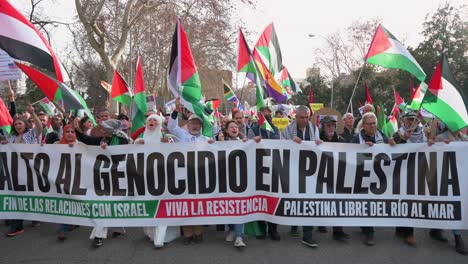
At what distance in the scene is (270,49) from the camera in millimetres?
8516

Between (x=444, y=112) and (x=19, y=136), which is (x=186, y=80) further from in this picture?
(x=444, y=112)

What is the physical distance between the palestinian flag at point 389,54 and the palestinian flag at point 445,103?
97 centimetres

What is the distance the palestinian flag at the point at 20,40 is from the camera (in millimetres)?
4891

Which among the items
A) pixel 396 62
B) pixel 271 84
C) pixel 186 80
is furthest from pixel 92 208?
pixel 396 62

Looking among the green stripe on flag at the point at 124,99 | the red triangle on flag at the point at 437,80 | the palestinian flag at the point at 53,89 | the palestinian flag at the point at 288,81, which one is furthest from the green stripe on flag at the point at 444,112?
the palestinian flag at the point at 288,81

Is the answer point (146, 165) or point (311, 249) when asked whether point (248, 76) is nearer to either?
point (146, 165)

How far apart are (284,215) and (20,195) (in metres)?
3.37

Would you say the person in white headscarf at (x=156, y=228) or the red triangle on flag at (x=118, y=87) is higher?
the red triangle on flag at (x=118, y=87)

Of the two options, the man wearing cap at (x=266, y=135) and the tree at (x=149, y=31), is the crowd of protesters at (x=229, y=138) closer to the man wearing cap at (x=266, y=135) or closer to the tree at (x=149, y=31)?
the man wearing cap at (x=266, y=135)

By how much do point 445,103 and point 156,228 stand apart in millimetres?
3874

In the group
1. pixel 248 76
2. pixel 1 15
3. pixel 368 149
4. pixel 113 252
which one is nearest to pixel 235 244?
pixel 113 252

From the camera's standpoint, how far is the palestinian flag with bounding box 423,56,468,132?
15.7ft

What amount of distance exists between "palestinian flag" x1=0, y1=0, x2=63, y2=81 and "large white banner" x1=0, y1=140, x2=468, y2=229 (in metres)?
1.43

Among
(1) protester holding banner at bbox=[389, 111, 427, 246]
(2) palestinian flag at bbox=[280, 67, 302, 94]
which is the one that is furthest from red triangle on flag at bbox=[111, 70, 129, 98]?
(2) palestinian flag at bbox=[280, 67, 302, 94]
